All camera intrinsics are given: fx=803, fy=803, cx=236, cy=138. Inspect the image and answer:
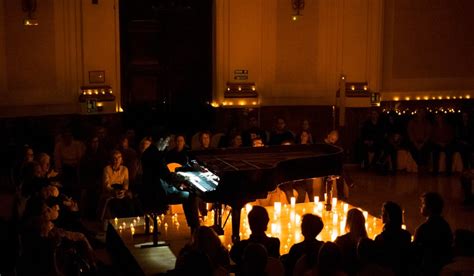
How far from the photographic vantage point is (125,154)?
10.3 m

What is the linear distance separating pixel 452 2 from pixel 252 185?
8138 mm

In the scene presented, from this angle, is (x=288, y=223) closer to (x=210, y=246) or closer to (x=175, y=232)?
(x=175, y=232)

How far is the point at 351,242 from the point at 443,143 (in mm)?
7387

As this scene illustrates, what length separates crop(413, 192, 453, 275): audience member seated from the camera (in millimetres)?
5871

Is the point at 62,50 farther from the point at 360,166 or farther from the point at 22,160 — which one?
the point at 360,166

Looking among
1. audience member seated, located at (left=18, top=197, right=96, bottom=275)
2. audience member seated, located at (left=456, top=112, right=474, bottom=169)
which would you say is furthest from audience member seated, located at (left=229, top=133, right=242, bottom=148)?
audience member seated, located at (left=456, top=112, right=474, bottom=169)

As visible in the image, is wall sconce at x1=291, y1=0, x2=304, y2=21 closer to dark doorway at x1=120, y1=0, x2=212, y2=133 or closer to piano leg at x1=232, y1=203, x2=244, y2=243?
dark doorway at x1=120, y1=0, x2=212, y2=133

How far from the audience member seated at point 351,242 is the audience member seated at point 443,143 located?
677 cm

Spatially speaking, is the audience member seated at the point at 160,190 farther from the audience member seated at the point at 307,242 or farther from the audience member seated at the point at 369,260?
the audience member seated at the point at 369,260

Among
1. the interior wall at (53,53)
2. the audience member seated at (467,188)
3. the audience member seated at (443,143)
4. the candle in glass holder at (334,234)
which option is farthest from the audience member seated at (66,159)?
the audience member seated at (443,143)

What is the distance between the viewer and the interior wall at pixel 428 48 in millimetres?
14133

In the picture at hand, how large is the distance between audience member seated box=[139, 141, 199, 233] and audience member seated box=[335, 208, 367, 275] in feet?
7.32

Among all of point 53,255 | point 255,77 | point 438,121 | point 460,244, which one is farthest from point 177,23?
point 460,244

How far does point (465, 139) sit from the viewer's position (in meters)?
13.1
